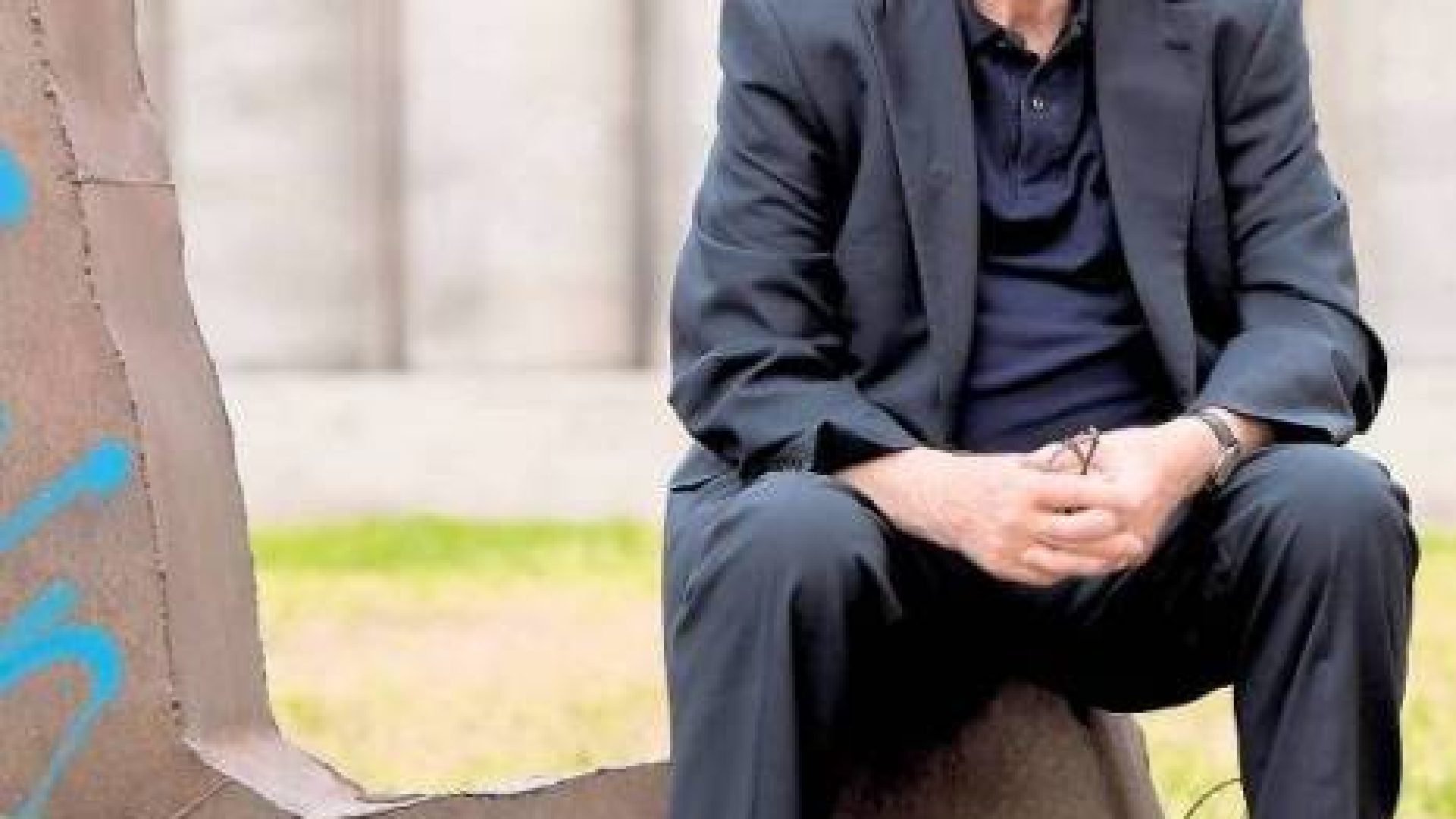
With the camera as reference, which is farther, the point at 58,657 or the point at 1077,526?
the point at 58,657

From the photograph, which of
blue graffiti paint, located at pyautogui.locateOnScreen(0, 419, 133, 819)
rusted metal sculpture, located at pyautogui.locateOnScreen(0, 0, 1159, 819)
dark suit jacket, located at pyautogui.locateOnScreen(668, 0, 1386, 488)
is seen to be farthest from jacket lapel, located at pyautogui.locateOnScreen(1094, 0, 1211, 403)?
blue graffiti paint, located at pyautogui.locateOnScreen(0, 419, 133, 819)

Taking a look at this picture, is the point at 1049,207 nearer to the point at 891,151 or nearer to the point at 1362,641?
the point at 891,151

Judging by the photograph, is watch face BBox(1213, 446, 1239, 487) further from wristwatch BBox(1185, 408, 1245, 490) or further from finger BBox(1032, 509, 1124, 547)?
finger BBox(1032, 509, 1124, 547)

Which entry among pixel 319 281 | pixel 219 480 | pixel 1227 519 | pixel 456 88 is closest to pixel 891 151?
pixel 1227 519

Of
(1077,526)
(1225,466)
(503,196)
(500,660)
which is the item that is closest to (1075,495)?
(1077,526)

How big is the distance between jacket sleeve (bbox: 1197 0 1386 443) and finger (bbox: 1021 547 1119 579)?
12.2 inches

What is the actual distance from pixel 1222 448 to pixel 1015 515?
0.83 ft

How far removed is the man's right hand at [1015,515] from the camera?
329 centimetres

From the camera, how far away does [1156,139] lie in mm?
3604

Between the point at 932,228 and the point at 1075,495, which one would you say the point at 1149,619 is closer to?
the point at 1075,495

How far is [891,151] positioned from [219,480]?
2.82 ft

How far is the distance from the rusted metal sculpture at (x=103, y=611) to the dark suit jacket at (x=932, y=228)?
0.40m

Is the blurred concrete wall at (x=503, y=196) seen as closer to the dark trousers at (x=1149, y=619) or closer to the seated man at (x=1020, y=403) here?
the seated man at (x=1020, y=403)

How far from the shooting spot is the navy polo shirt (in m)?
3.58
